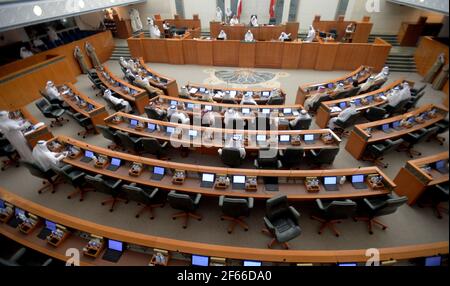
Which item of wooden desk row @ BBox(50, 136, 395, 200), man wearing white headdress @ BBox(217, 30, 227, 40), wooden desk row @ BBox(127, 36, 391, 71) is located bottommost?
wooden desk row @ BBox(50, 136, 395, 200)

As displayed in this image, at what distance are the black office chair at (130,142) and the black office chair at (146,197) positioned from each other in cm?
168

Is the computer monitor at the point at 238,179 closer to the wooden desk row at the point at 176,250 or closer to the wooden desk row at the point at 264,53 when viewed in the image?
the wooden desk row at the point at 176,250

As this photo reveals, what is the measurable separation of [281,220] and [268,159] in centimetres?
158

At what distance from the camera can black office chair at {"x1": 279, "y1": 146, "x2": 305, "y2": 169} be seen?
18.0ft

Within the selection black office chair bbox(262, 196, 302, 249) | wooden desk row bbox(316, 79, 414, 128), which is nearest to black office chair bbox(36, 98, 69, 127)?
black office chair bbox(262, 196, 302, 249)

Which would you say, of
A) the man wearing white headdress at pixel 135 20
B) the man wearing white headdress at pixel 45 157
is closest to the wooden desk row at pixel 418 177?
the man wearing white headdress at pixel 45 157

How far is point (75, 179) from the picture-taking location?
5066 mm

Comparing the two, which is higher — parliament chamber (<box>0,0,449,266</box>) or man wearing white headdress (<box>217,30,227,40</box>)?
man wearing white headdress (<box>217,30,227,40</box>)

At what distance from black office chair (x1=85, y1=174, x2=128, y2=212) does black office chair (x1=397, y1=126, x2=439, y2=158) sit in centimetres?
757

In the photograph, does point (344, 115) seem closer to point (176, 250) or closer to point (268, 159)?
point (268, 159)

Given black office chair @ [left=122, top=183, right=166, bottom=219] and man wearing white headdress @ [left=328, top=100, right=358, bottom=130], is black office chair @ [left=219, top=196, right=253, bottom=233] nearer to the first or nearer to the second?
black office chair @ [left=122, top=183, right=166, bottom=219]

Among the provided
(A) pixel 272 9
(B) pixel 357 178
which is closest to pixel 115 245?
(B) pixel 357 178

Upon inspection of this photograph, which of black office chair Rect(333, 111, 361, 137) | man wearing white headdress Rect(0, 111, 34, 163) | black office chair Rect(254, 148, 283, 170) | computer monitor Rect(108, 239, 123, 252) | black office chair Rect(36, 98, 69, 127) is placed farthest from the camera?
black office chair Rect(36, 98, 69, 127)
